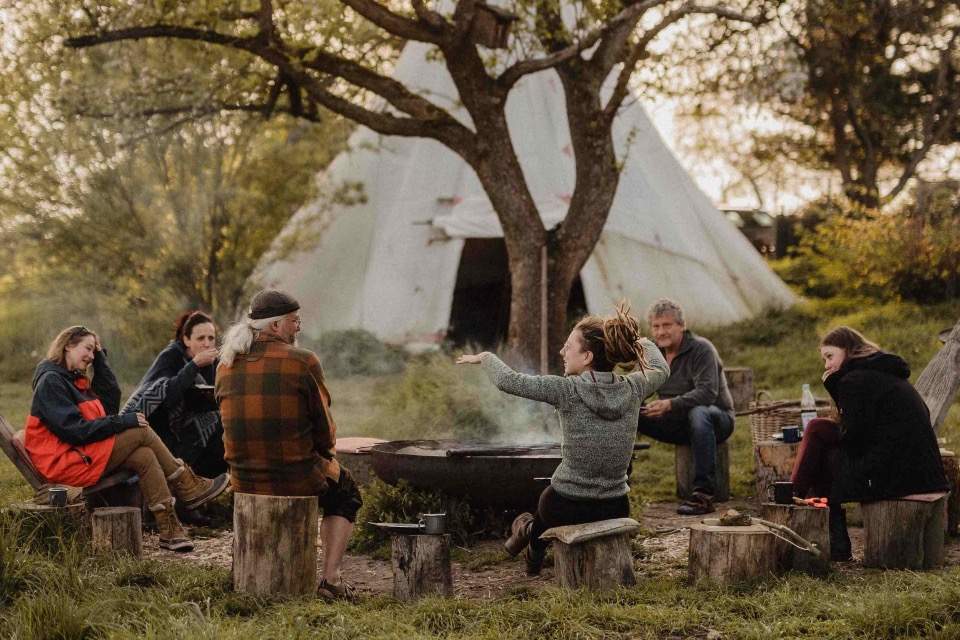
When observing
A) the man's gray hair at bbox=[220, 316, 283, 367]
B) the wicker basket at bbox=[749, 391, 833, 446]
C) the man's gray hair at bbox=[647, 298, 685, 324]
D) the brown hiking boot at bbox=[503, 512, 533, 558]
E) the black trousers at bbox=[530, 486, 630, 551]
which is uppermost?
the man's gray hair at bbox=[647, 298, 685, 324]

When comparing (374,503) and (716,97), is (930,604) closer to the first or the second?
(374,503)

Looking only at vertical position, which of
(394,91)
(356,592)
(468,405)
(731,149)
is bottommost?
(356,592)

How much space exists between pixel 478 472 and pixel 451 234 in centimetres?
674

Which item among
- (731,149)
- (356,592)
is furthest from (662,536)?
(731,149)

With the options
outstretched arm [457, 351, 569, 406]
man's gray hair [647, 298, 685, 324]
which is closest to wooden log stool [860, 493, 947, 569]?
outstretched arm [457, 351, 569, 406]

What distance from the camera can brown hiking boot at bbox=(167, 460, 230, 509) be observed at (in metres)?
5.80

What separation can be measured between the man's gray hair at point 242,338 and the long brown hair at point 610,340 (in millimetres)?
1196

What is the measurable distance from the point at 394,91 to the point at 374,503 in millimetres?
4337

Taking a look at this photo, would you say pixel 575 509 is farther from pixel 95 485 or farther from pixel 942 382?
pixel 942 382

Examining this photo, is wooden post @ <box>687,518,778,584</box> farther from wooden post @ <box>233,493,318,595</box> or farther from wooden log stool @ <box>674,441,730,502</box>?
wooden log stool @ <box>674,441,730,502</box>

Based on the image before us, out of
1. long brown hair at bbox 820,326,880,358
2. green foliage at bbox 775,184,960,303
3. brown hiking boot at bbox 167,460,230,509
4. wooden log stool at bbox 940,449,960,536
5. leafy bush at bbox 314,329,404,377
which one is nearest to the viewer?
long brown hair at bbox 820,326,880,358

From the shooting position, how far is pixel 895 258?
12.8 m

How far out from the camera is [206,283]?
12750 mm

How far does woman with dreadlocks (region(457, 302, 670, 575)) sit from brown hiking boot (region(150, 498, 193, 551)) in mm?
1885
